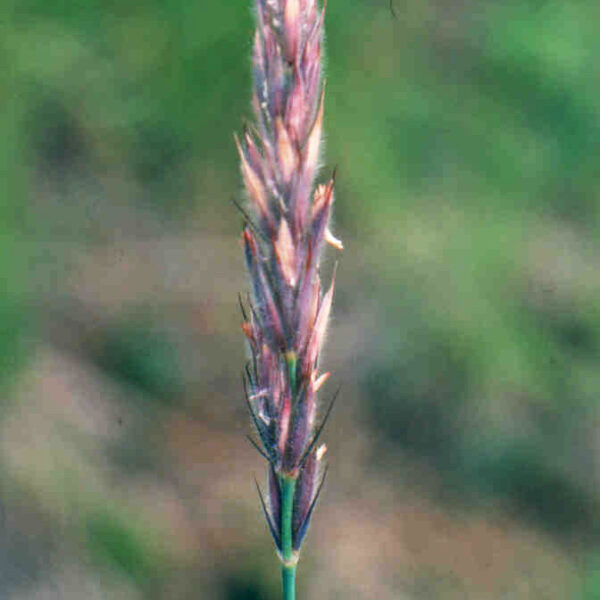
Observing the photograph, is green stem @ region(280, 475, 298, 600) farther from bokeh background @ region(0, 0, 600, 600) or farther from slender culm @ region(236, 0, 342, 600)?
bokeh background @ region(0, 0, 600, 600)

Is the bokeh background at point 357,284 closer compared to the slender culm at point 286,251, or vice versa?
the slender culm at point 286,251

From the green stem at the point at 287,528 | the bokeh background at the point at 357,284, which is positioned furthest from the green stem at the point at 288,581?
the bokeh background at the point at 357,284

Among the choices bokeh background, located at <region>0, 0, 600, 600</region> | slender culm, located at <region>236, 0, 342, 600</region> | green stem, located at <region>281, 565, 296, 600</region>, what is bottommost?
bokeh background, located at <region>0, 0, 600, 600</region>

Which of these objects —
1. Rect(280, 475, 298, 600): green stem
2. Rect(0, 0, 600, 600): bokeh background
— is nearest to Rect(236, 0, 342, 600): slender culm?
Rect(280, 475, 298, 600): green stem

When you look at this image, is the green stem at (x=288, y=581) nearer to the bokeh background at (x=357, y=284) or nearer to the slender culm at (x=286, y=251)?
the slender culm at (x=286, y=251)

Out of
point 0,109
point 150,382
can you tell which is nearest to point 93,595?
point 150,382

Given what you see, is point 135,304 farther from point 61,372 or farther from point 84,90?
point 84,90
